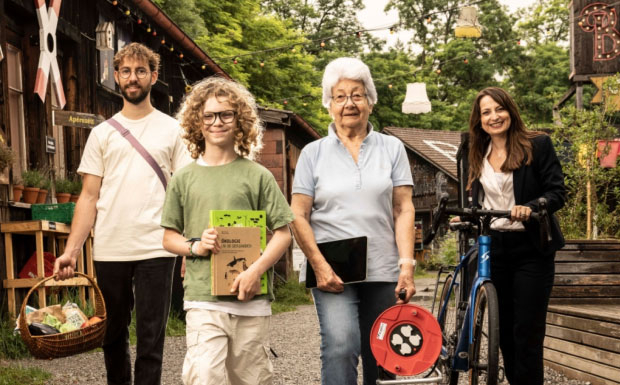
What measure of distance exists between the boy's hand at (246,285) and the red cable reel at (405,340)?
22.7 inches

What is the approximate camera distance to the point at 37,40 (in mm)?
9984

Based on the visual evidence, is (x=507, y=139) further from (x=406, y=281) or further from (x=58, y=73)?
(x=58, y=73)

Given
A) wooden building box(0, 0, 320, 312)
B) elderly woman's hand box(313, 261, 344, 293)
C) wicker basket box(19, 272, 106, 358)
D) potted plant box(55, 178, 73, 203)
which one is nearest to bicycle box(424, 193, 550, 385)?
→ elderly woman's hand box(313, 261, 344, 293)

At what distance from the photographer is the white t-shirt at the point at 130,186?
16.0 ft

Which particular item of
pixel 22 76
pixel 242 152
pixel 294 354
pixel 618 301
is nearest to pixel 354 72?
pixel 242 152

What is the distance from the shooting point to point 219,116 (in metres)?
4.02

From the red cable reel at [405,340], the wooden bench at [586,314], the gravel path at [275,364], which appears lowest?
the gravel path at [275,364]

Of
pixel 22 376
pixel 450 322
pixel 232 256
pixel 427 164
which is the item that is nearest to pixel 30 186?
pixel 22 376

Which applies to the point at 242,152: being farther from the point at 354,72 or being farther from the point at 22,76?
the point at 22,76

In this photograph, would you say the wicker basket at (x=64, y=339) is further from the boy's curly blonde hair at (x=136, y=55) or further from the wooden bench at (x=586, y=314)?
the wooden bench at (x=586, y=314)

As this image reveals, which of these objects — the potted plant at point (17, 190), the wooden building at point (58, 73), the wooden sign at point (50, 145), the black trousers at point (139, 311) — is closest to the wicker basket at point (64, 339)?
the black trousers at point (139, 311)

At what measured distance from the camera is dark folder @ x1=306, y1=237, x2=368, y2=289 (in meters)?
4.07

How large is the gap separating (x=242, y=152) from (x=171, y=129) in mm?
1036

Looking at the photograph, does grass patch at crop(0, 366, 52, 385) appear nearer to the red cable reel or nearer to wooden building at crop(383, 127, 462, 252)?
the red cable reel
